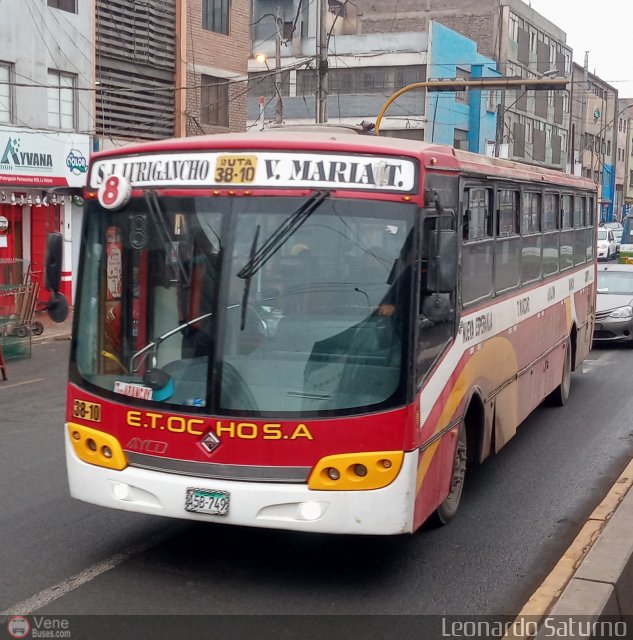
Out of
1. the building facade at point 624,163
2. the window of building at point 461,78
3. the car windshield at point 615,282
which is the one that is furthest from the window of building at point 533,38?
the car windshield at point 615,282

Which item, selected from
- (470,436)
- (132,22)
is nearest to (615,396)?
(470,436)

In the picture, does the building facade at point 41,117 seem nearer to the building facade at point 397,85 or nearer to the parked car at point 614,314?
the parked car at point 614,314

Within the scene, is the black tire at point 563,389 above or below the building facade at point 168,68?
below

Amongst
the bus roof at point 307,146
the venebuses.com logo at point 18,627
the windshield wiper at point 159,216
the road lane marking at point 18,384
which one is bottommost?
the road lane marking at point 18,384

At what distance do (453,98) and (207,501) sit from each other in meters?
48.7

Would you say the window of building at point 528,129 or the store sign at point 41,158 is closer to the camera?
the store sign at point 41,158

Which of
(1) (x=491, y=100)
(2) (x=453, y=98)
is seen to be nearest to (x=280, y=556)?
(2) (x=453, y=98)

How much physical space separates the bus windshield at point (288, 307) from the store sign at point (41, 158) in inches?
653

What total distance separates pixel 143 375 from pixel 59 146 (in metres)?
17.8

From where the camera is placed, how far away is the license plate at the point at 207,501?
5816mm

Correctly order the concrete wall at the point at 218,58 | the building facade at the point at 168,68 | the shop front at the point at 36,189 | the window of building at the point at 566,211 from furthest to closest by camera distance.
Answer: the concrete wall at the point at 218,58, the building facade at the point at 168,68, the shop front at the point at 36,189, the window of building at the point at 566,211

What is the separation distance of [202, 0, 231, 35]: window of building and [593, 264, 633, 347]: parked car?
13.7 m

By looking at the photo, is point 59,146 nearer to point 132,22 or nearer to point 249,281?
point 132,22

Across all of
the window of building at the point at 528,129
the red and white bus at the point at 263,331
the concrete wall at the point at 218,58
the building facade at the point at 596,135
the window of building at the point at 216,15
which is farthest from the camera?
the building facade at the point at 596,135
